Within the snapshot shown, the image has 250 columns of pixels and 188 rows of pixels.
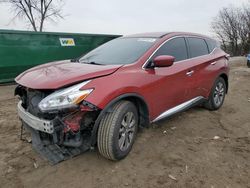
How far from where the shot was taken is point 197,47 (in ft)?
16.8

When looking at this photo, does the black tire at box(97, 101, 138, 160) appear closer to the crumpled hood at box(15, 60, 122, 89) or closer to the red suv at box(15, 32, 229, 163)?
the red suv at box(15, 32, 229, 163)

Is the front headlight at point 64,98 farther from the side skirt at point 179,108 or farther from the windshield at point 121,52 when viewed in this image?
the side skirt at point 179,108

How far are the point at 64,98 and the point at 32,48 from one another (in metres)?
6.50

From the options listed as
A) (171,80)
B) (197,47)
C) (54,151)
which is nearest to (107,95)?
(54,151)

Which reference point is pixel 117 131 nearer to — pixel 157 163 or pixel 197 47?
pixel 157 163

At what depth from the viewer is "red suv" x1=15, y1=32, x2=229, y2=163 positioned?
117 inches

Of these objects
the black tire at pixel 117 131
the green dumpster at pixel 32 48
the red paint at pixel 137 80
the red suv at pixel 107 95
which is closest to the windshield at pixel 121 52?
the red suv at pixel 107 95

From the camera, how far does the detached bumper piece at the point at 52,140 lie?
9.67 feet

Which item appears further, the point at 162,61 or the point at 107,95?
the point at 162,61

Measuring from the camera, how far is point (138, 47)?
A: 4.05 metres

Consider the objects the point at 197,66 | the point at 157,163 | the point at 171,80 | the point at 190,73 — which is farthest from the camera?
the point at 197,66

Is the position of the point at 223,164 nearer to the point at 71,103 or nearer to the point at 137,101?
the point at 137,101

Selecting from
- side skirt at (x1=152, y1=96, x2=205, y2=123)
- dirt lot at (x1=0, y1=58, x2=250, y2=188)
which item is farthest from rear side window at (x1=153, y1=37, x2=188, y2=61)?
dirt lot at (x1=0, y1=58, x2=250, y2=188)

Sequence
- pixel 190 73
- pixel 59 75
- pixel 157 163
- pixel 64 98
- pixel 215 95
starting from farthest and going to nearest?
pixel 215 95, pixel 190 73, pixel 157 163, pixel 59 75, pixel 64 98
